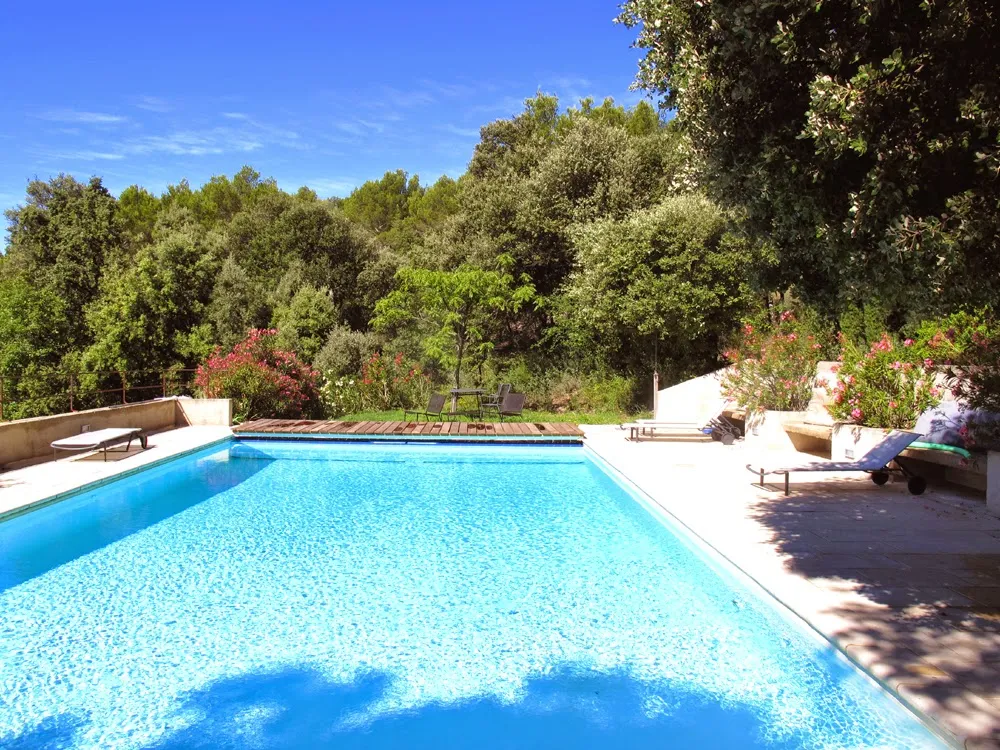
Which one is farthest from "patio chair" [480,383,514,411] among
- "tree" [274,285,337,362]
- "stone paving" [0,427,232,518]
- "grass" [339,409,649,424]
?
"tree" [274,285,337,362]

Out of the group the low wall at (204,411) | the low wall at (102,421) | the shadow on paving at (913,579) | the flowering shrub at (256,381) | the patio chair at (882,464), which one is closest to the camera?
the shadow on paving at (913,579)

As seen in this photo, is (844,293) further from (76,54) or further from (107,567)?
(76,54)

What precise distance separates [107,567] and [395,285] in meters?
21.0

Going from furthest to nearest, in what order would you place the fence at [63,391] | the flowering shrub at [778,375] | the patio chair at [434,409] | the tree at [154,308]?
1. the tree at [154,308]
2. the fence at [63,391]
3. the patio chair at [434,409]
4. the flowering shrub at [778,375]

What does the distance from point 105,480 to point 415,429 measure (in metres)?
5.44

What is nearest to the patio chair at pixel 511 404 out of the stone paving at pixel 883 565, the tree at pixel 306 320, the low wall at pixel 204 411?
the stone paving at pixel 883 565

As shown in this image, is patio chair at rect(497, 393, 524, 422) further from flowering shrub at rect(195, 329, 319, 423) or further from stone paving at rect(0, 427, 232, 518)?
stone paving at rect(0, 427, 232, 518)

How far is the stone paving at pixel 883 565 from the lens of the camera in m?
3.32

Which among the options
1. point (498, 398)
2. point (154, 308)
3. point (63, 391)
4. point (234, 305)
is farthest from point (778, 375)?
point (63, 391)

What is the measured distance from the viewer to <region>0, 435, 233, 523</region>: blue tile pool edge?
23.5 ft

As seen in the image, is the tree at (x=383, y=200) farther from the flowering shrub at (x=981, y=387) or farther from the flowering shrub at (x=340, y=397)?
the flowering shrub at (x=981, y=387)

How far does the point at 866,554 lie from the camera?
5355mm

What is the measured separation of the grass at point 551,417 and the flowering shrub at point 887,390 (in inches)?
230

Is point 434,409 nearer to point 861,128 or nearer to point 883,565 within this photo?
point 883,565
